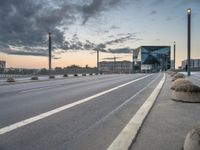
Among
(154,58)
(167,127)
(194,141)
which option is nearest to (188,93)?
(167,127)

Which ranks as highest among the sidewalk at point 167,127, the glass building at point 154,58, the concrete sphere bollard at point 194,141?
the glass building at point 154,58

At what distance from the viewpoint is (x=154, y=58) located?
446 ft

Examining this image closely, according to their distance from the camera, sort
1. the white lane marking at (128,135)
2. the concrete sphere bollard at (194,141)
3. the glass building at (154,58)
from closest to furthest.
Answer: the concrete sphere bollard at (194,141)
the white lane marking at (128,135)
the glass building at (154,58)

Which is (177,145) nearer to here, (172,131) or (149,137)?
(149,137)

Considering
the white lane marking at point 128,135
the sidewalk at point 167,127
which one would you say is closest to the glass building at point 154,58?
the sidewalk at point 167,127

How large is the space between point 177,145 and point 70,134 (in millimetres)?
2431

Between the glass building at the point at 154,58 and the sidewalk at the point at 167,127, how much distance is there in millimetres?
122672

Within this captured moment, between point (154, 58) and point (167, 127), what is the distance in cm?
12975

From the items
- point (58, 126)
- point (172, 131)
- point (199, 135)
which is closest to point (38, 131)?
point (58, 126)

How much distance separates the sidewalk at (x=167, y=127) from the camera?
641 cm

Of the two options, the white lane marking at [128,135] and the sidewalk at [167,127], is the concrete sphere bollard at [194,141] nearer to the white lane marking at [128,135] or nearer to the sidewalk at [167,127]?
the sidewalk at [167,127]

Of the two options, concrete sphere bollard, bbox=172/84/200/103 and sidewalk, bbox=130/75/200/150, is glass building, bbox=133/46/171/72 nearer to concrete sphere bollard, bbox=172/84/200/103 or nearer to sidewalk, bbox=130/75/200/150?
concrete sphere bollard, bbox=172/84/200/103

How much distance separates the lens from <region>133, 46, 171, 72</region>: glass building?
134250 millimetres

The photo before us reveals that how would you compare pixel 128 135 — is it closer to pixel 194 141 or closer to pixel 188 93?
pixel 194 141
